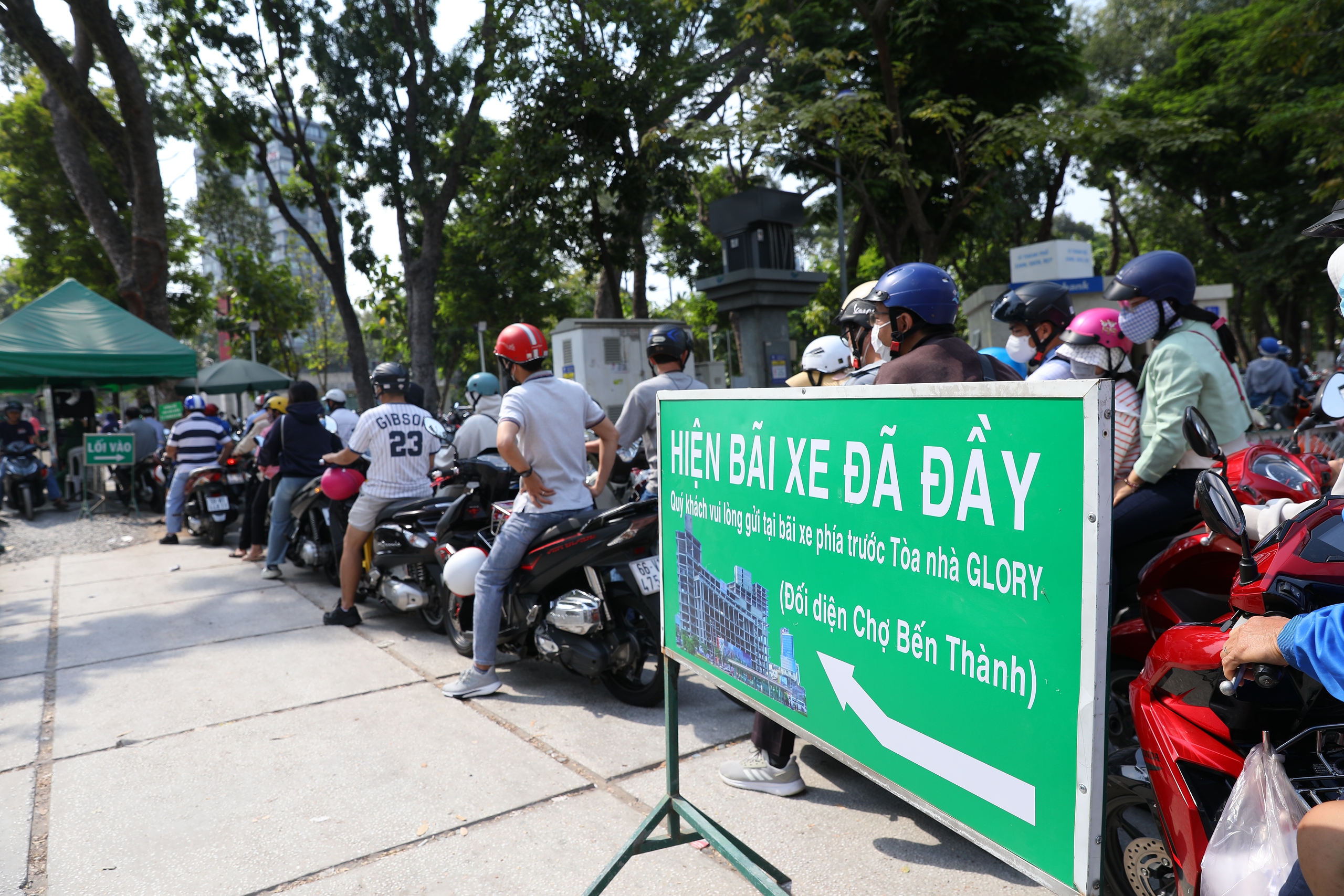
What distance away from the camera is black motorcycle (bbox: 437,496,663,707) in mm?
4270

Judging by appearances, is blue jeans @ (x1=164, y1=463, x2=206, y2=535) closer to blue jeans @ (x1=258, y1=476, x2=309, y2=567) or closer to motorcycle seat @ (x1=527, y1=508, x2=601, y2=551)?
blue jeans @ (x1=258, y1=476, x2=309, y2=567)

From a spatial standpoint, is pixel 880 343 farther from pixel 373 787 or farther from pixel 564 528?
pixel 373 787

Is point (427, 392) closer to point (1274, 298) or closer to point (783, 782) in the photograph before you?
point (783, 782)

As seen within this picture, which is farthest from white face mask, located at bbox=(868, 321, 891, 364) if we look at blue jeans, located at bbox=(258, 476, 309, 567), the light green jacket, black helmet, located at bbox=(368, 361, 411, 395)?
blue jeans, located at bbox=(258, 476, 309, 567)

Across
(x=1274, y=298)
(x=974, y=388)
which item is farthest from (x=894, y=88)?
(x=1274, y=298)

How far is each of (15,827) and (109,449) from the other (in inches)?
419

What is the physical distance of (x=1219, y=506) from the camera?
6.41 ft

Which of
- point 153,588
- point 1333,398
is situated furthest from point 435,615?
point 1333,398

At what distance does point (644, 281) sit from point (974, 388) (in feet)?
63.3

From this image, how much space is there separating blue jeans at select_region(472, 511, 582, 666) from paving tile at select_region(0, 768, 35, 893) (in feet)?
6.35

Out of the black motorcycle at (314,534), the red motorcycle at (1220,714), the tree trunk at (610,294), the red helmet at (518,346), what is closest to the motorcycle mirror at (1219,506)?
the red motorcycle at (1220,714)

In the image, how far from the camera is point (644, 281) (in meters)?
20.5

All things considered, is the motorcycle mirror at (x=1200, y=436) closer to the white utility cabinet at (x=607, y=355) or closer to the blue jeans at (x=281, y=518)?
the blue jeans at (x=281, y=518)

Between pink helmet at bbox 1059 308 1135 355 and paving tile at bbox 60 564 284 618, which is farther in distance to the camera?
paving tile at bbox 60 564 284 618
